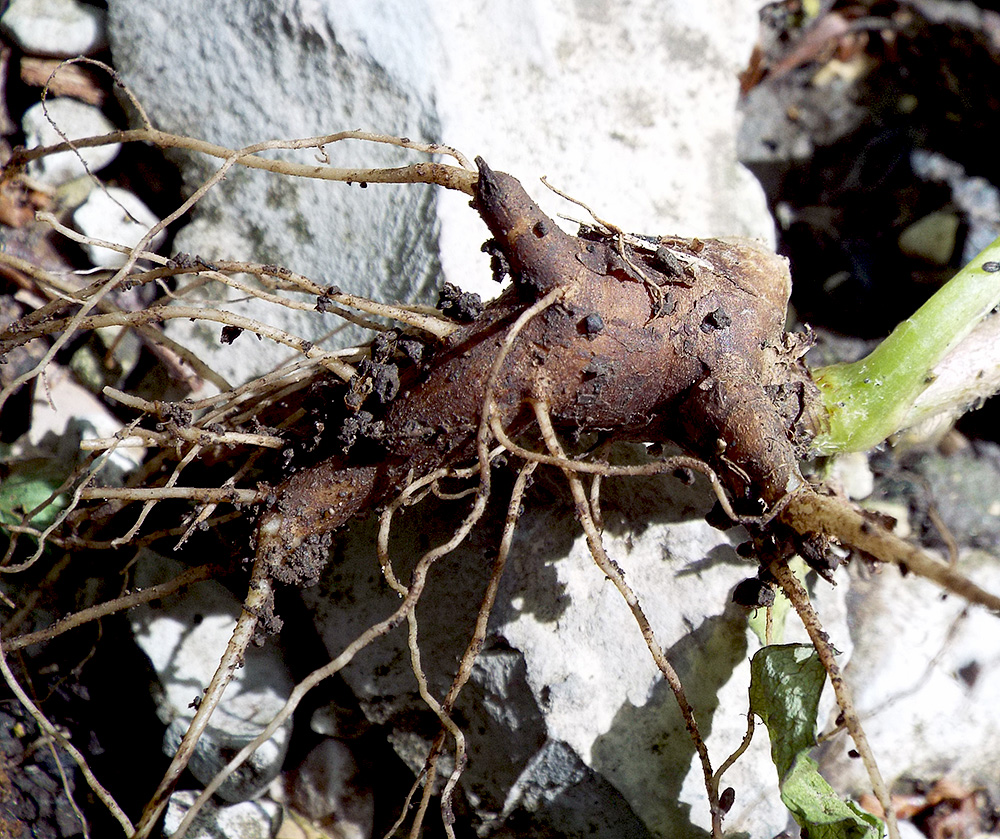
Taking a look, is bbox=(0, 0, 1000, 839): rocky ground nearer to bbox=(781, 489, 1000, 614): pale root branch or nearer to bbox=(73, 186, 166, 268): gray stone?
bbox=(73, 186, 166, 268): gray stone

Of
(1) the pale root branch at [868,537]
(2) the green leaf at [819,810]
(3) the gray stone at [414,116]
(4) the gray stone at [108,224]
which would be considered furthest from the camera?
(4) the gray stone at [108,224]

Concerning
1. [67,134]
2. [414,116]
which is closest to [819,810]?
[414,116]

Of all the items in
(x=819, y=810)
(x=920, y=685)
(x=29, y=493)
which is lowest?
(x=920, y=685)

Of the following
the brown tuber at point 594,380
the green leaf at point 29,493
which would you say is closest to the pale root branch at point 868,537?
the brown tuber at point 594,380

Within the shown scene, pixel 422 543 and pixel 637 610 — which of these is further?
pixel 422 543

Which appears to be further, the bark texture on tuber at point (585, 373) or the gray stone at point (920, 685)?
the gray stone at point (920, 685)

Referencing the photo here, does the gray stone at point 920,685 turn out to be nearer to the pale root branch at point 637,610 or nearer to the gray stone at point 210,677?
the pale root branch at point 637,610

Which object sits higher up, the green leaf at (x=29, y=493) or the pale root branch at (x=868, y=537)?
the green leaf at (x=29, y=493)

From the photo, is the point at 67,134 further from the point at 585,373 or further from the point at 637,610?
the point at 637,610

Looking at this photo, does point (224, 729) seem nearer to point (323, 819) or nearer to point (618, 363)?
point (323, 819)
